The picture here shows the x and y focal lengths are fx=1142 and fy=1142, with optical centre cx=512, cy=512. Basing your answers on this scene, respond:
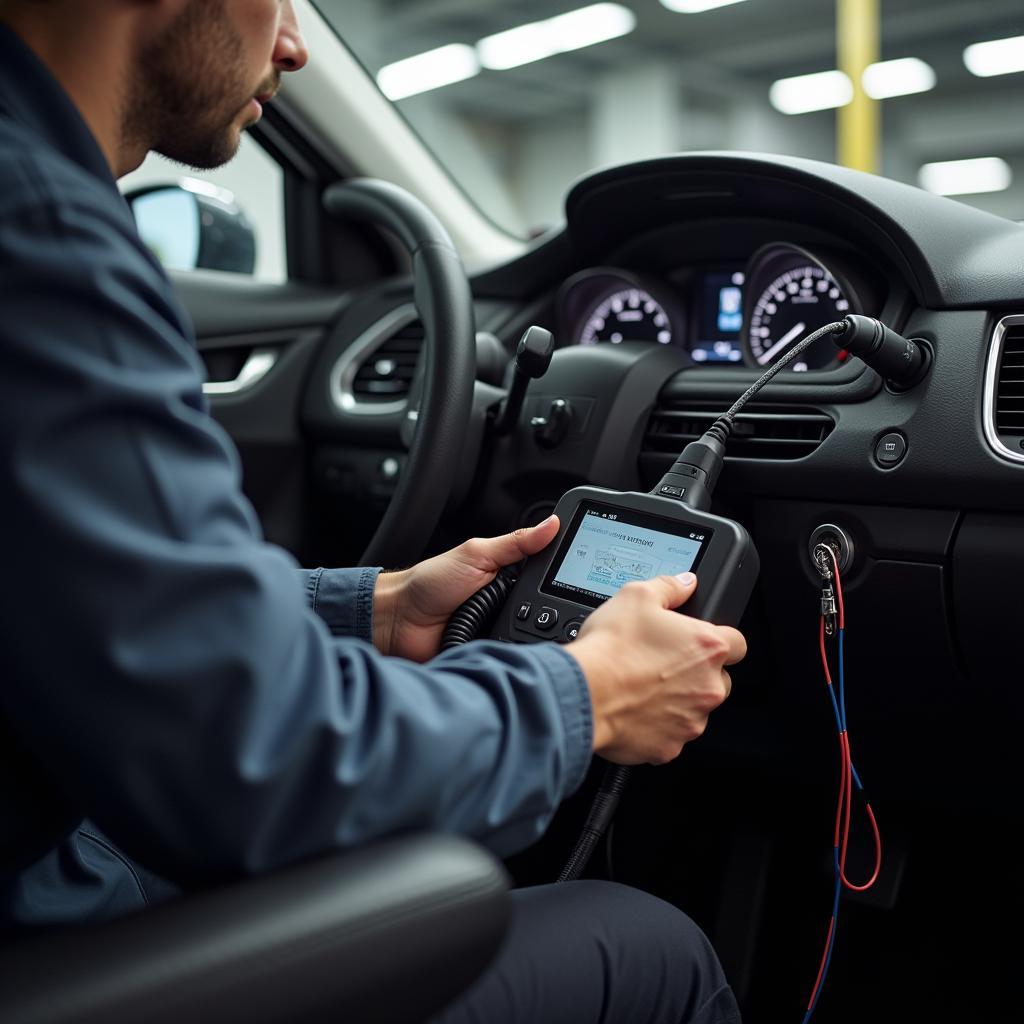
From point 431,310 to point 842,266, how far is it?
0.50 m

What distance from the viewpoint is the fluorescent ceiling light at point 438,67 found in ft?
37.5

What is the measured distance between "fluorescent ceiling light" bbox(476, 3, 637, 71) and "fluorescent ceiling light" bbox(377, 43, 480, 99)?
182 mm

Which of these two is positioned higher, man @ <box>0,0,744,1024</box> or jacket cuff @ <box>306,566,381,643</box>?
man @ <box>0,0,744,1024</box>

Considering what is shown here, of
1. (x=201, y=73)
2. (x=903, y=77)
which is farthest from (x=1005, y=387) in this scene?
(x=903, y=77)

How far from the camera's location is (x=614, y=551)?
0.99 meters

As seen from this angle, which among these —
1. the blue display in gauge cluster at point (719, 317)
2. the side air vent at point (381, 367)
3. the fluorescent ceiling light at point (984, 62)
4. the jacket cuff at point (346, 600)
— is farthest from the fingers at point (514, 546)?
the fluorescent ceiling light at point (984, 62)

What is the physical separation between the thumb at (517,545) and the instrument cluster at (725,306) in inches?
17.5

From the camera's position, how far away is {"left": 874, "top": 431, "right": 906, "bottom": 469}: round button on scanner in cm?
115

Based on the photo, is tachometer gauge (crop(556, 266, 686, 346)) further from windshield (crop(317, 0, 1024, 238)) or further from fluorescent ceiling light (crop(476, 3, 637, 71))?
fluorescent ceiling light (crop(476, 3, 637, 71))

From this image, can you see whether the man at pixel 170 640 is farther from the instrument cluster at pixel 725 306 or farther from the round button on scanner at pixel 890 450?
the instrument cluster at pixel 725 306

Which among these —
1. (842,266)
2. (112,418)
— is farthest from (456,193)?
(112,418)

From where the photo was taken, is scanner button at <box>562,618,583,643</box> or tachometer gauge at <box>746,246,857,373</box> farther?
tachometer gauge at <box>746,246,857,373</box>

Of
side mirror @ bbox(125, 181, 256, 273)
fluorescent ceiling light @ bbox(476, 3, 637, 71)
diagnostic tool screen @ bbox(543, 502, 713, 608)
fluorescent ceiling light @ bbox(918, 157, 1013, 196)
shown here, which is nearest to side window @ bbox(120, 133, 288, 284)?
side mirror @ bbox(125, 181, 256, 273)

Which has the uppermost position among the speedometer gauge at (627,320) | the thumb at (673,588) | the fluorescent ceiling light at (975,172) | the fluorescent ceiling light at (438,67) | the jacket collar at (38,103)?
the jacket collar at (38,103)
